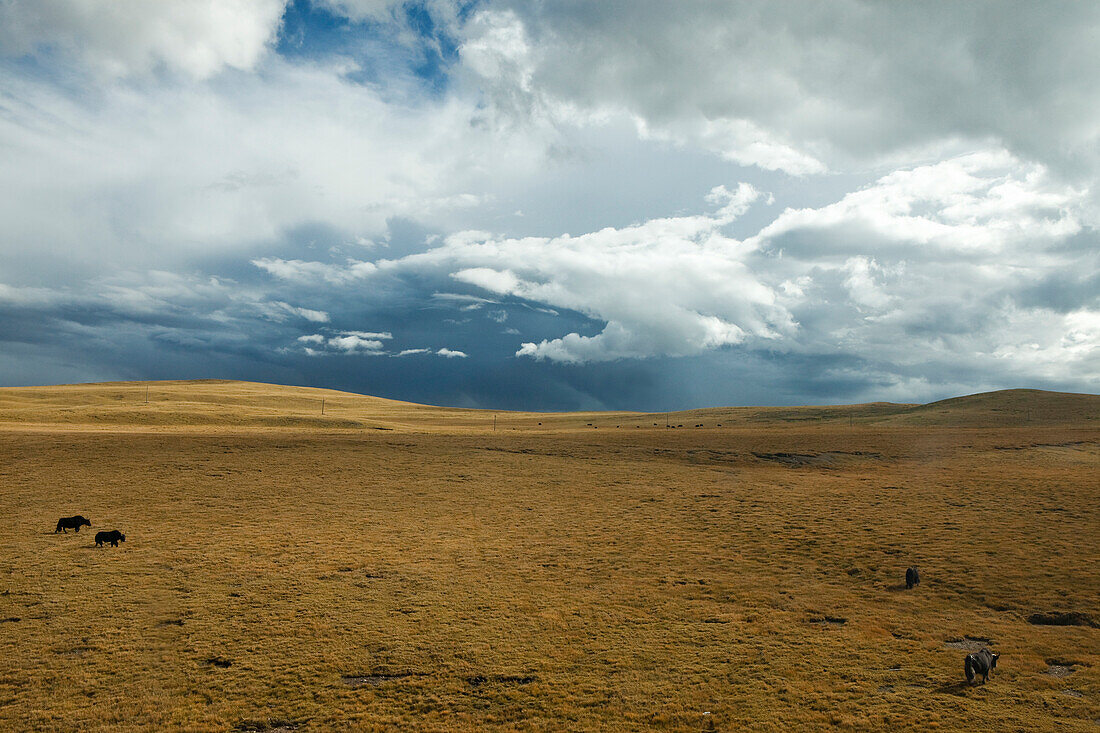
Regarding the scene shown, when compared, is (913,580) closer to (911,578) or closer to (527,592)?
(911,578)

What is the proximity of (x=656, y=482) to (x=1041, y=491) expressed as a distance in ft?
84.6

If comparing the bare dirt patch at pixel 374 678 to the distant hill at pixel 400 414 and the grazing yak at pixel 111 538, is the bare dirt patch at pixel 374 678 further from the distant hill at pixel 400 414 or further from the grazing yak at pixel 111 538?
the distant hill at pixel 400 414

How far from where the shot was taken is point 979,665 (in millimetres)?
15891

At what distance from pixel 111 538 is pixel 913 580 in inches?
1379

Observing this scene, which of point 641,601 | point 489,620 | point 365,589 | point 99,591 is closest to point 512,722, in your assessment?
point 489,620

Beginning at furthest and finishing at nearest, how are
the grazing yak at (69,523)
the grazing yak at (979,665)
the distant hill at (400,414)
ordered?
the distant hill at (400,414) < the grazing yak at (69,523) < the grazing yak at (979,665)

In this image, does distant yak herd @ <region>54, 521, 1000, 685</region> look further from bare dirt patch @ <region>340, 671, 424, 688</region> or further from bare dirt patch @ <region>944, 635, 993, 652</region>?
bare dirt patch @ <region>340, 671, 424, 688</region>

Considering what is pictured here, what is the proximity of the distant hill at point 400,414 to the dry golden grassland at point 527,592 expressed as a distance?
2068 centimetres

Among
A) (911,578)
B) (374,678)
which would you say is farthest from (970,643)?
(374,678)

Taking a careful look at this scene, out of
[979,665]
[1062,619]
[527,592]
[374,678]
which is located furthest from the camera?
[527,592]

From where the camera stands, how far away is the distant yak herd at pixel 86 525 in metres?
26.5

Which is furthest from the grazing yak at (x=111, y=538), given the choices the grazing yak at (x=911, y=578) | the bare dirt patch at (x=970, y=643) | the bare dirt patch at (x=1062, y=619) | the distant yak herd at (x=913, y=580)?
the bare dirt patch at (x=1062, y=619)

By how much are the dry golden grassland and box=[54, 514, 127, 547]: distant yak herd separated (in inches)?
20.5

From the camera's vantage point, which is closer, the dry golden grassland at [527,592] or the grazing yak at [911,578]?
the dry golden grassland at [527,592]
